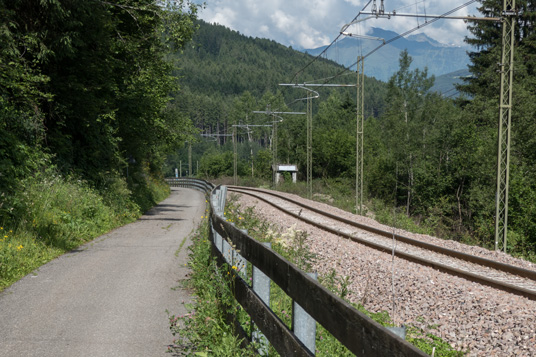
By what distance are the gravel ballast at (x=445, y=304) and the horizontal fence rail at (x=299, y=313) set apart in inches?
54.0

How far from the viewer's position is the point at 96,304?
7324 millimetres

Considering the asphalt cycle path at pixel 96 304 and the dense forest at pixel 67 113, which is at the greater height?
the dense forest at pixel 67 113

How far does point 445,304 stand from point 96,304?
534 cm

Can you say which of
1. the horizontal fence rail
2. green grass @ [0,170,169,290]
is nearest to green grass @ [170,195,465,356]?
the horizontal fence rail

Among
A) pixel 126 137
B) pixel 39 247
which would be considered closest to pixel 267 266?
pixel 39 247

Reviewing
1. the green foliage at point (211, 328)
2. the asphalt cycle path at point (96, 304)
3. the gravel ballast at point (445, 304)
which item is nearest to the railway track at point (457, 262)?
the gravel ballast at point (445, 304)

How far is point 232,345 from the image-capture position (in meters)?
4.66

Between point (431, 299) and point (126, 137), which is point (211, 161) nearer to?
point (126, 137)

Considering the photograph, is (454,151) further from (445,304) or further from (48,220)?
(48,220)

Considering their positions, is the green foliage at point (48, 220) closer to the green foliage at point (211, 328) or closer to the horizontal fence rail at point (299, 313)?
the green foliage at point (211, 328)

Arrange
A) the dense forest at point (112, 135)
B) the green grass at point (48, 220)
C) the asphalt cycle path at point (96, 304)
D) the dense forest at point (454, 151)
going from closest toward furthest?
the asphalt cycle path at point (96, 304)
the green grass at point (48, 220)
the dense forest at point (112, 135)
the dense forest at point (454, 151)

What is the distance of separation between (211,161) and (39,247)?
321 feet

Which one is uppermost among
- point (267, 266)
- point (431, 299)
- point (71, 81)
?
point (71, 81)

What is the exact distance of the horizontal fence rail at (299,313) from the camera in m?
2.27
